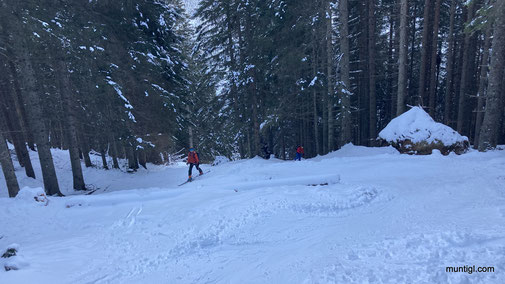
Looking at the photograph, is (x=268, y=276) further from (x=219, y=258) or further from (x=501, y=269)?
(x=501, y=269)

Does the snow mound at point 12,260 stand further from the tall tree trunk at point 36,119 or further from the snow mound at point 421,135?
the snow mound at point 421,135

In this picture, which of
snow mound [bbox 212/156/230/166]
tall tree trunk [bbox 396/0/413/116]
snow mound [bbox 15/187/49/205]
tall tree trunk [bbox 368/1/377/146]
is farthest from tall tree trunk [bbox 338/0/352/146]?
snow mound [bbox 212/156/230/166]

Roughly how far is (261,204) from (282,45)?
11774mm

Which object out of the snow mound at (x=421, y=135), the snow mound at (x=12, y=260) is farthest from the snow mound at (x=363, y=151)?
the snow mound at (x=12, y=260)

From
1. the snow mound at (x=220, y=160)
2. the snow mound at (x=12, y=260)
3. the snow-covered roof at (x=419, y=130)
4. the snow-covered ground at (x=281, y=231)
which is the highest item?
the snow-covered roof at (x=419, y=130)

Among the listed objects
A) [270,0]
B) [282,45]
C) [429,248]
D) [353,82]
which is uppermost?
[270,0]

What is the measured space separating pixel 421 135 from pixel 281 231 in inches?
369

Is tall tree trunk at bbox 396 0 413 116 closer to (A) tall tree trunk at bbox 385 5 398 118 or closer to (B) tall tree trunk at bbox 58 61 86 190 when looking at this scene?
(A) tall tree trunk at bbox 385 5 398 118

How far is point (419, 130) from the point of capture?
10.4 meters

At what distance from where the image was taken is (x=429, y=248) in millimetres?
3111

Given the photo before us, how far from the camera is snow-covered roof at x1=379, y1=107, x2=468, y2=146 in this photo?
32.7 feet

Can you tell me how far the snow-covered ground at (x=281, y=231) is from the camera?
3.00 metres

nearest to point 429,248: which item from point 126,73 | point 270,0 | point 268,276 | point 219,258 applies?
point 268,276

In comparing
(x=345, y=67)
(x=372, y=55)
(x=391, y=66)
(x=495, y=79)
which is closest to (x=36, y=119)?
(x=345, y=67)
